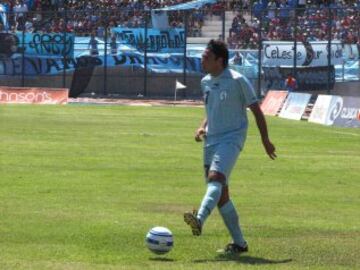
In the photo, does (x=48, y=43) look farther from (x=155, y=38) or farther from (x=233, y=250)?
(x=233, y=250)

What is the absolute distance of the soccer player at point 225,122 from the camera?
10.8 meters

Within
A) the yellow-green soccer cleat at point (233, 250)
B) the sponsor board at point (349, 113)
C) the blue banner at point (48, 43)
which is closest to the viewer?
the yellow-green soccer cleat at point (233, 250)

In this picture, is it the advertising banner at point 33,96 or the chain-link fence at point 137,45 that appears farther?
the chain-link fence at point 137,45

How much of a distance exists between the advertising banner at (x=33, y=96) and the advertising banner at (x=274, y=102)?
10777 millimetres

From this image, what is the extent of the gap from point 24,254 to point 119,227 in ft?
7.19

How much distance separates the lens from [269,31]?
55.4 m

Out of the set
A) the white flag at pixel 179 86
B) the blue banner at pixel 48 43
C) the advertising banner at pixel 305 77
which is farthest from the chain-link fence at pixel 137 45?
the white flag at pixel 179 86

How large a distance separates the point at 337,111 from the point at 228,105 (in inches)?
1053

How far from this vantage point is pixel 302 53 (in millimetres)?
53062

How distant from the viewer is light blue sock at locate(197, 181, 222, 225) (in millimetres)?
10438

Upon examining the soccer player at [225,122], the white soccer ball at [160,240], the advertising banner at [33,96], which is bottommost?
the advertising banner at [33,96]

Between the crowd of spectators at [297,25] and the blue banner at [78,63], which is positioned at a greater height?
the crowd of spectators at [297,25]

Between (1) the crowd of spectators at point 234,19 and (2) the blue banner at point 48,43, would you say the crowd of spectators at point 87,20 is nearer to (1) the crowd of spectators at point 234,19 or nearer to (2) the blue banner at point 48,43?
(1) the crowd of spectators at point 234,19

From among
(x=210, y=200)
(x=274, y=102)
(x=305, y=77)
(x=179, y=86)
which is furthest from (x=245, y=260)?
(x=179, y=86)
